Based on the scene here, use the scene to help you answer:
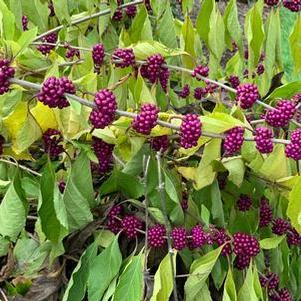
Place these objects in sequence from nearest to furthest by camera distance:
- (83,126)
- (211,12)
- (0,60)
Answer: (0,60), (83,126), (211,12)

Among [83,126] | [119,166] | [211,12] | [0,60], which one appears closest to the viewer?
[0,60]

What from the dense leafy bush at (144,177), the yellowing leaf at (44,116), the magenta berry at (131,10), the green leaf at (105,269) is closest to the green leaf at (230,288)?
the dense leafy bush at (144,177)

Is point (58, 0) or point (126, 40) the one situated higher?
point (58, 0)

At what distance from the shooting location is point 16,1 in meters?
1.76

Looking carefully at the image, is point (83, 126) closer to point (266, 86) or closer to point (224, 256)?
point (224, 256)

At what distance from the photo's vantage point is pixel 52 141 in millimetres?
1407

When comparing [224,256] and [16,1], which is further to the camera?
[16,1]

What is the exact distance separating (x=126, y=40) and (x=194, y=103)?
0.24 m

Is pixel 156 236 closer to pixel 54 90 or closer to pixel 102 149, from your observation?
pixel 102 149

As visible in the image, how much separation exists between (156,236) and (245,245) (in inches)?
6.9

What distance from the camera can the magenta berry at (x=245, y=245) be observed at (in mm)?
1450

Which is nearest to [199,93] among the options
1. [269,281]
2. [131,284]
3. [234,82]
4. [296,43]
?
[234,82]

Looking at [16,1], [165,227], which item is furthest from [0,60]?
[16,1]

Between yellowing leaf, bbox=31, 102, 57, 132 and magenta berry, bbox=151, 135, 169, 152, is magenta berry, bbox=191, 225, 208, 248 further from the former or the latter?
yellowing leaf, bbox=31, 102, 57, 132
